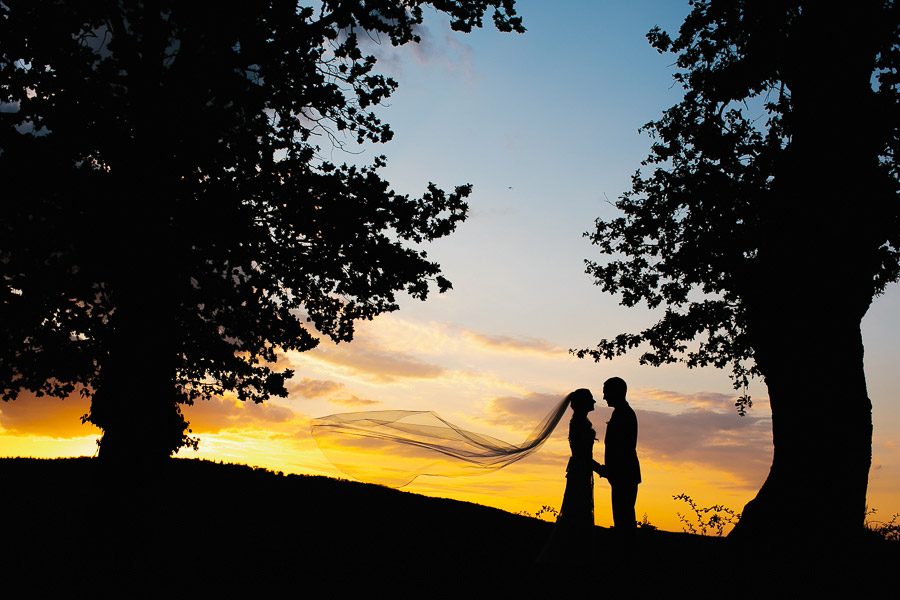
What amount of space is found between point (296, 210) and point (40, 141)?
4.88 meters

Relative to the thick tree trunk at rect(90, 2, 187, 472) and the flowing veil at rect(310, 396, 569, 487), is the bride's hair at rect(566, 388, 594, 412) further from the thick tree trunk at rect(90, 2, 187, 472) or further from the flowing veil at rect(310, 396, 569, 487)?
the thick tree trunk at rect(90, 2, 187, 472)

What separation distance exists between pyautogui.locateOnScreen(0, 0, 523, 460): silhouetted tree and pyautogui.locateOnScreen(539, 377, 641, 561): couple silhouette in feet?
14.9

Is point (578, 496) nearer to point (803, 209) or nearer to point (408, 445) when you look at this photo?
point (408, 445)

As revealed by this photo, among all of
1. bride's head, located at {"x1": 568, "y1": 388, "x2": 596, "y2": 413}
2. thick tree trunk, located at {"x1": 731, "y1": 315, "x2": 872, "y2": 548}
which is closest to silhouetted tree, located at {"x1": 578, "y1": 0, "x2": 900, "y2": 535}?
thick tree trunk, located at {"x1": 731, "y1": 315, "x2": 872, "y2": 548}

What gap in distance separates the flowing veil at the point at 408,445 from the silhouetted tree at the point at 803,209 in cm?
460

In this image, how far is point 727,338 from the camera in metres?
20.4

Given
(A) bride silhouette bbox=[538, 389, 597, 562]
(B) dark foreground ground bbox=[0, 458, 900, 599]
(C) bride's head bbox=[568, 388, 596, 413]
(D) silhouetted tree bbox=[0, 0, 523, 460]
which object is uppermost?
(D) silhouetted tree bbox=[0, 0, 523, 460]

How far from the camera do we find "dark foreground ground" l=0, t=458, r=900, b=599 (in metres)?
9.54

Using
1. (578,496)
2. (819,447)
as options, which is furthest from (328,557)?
(819,447)

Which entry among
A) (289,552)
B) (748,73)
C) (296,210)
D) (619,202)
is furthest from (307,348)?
(748,73)

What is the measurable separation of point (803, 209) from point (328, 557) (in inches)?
456

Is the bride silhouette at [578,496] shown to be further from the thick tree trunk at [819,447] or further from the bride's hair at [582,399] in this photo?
the thick tree trunk at [819,447]

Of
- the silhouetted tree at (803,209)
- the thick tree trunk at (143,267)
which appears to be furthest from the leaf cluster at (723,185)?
the thick tree trunk at (143,267)

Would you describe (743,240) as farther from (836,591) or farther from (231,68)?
(231,68)
